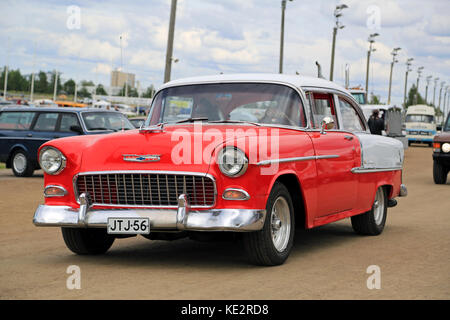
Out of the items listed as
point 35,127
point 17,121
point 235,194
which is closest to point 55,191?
point 235,194

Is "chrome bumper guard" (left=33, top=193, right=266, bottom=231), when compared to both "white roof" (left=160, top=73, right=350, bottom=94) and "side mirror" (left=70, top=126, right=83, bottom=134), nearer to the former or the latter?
"white roof" (left=160, top=73, right=350, bottom=94)

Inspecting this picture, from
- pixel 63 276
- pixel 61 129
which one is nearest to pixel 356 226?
pixel 63 276

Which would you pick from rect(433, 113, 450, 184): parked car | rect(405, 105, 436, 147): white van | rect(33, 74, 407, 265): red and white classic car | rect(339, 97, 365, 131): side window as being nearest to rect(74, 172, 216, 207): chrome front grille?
rect(33, 74, 407, 265): red and white classic car

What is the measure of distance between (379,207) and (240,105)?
9.38ft

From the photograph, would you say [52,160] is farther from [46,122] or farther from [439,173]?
[439,173]

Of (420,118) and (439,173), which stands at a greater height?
(420,118)

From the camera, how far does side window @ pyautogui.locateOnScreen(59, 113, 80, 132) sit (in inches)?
742

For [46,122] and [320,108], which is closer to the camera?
[320,108]

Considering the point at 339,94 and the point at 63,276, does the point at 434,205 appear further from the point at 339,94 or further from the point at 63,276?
the point at 63,276

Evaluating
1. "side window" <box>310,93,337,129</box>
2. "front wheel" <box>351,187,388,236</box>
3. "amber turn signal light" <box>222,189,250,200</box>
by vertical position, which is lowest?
"front wheel" <box>351,187,388,236</box>

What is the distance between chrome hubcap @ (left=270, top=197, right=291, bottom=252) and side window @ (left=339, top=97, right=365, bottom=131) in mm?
2204

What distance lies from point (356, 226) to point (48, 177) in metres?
3.98

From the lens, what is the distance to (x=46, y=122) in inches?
771

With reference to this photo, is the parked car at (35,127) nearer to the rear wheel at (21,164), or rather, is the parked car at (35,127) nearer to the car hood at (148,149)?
the rear wheel at (21,164)
